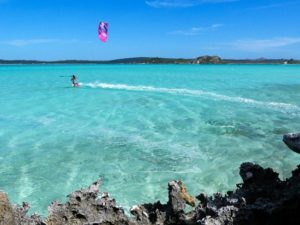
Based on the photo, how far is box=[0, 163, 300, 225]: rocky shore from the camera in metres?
4.70

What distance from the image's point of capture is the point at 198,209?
209 inches

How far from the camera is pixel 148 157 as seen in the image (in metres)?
12.7

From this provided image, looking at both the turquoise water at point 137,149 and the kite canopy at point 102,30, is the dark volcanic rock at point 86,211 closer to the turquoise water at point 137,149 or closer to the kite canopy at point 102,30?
the turquoise water at point 137,149

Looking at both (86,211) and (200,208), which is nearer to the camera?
(86,211)

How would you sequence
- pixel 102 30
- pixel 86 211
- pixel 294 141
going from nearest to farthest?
pixel 294 141 < pixel 86 211 < pixel 102 30

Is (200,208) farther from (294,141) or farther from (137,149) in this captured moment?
(137,149)

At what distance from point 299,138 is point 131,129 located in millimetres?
12847

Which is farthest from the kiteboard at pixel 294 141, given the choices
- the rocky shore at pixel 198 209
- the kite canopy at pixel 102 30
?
the kite canopy at pixel 102 30

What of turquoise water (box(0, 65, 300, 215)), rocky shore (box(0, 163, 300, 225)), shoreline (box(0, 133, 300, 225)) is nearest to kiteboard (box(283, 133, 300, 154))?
shoreline (box(0, 133, 300, 225))

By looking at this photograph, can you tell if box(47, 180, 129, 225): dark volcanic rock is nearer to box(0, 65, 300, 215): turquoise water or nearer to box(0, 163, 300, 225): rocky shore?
box(0, 163, 300, 225): rocky shore

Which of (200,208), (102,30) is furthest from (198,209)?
(102,30)

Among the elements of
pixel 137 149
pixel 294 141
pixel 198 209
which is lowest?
pixel 137 149

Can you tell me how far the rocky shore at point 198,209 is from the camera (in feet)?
15.4

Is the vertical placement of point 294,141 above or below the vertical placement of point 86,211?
above
